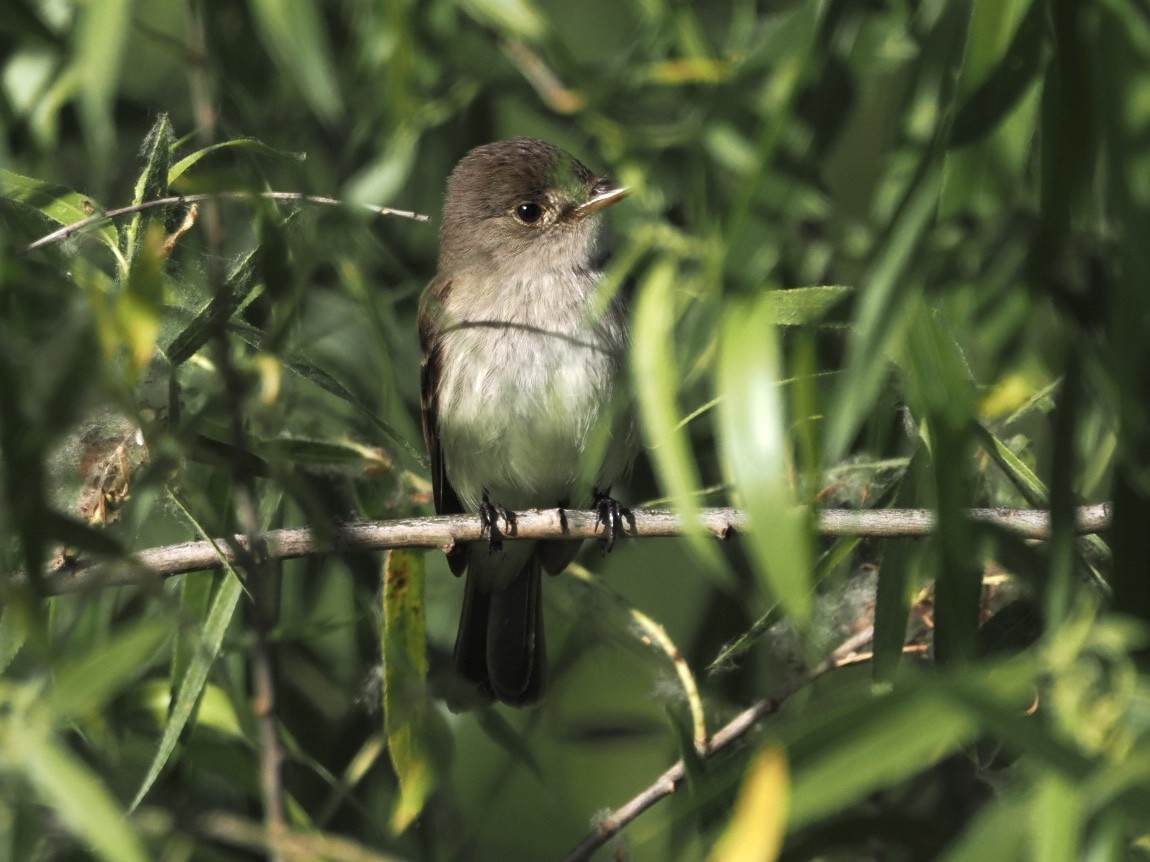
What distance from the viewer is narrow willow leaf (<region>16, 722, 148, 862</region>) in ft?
5.26

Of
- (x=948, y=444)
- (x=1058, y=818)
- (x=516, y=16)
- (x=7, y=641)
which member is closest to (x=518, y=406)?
(x=7, y=641)

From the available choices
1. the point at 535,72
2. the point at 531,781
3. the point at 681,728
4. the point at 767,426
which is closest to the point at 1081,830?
the point at 767,426

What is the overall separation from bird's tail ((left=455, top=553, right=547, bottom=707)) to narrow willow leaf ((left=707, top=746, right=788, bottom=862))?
2.26 m

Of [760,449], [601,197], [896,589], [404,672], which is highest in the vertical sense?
[601,197]

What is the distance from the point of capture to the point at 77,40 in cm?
182

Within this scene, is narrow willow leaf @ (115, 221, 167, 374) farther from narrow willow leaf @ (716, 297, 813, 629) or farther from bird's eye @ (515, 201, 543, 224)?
bird's eye @ (515, 201, 543, 224)

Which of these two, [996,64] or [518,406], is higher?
[996,64]

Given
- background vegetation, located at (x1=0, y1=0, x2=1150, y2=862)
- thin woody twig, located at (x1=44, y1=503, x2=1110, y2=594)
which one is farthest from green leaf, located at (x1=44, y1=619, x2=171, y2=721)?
thin woody twig, located at (x1=44, y1=503, x2=1110, y2=594)

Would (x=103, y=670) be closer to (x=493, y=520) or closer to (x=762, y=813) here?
(x=762, y=813)

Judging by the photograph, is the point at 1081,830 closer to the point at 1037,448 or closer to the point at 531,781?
the point at 1037,448

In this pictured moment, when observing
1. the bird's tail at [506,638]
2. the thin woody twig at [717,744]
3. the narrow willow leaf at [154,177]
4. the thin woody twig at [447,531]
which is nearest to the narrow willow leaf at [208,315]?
the narrow willow leaf at [154,177]

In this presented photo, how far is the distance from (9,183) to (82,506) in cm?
53

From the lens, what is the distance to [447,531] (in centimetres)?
261

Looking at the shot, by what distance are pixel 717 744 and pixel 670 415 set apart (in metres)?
1.15
